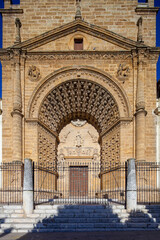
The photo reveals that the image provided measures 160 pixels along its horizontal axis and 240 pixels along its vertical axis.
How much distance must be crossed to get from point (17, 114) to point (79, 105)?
178 inches

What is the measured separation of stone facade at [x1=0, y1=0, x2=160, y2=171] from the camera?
15.3 meters

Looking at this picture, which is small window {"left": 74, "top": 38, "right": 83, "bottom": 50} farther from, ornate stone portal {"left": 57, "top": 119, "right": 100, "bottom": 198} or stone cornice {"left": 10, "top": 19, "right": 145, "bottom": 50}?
ornate stone portal {"left": 57, "top": 119, "right": 100, "bottom": 198}

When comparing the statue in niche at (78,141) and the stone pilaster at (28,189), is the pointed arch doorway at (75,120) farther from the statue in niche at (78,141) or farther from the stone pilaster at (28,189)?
the stone pilaster at (28,189)

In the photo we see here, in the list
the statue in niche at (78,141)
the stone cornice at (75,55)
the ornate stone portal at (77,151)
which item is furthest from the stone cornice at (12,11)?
the statue in niche at (78,141)

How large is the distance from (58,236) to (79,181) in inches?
368

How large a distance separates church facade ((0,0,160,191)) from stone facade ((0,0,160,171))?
58 mm

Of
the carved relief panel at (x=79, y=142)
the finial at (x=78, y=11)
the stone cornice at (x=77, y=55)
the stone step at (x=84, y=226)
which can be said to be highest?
the finial at (x=78, y=11)

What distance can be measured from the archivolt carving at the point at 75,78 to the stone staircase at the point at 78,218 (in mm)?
6627

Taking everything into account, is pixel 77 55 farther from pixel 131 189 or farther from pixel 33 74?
pixel 131 189

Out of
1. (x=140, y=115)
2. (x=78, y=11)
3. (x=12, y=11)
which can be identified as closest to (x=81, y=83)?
(x=140, y=115)

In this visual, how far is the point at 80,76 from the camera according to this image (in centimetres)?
1619

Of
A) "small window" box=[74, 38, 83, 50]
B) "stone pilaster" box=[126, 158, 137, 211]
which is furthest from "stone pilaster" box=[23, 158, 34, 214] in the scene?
"small window" box=[74, 38, 83, 50]

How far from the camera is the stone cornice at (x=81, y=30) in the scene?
52.5 ft

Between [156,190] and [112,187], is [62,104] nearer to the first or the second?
[112,187]
